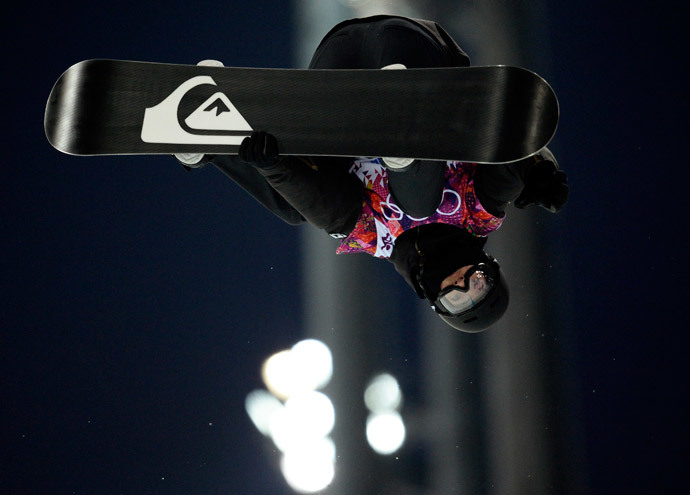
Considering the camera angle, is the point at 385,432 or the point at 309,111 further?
the point at 385,432

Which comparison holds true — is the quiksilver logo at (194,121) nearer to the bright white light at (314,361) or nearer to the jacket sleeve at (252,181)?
the jacket sleeve at (252,181)

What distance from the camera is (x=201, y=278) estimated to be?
71.1 inches

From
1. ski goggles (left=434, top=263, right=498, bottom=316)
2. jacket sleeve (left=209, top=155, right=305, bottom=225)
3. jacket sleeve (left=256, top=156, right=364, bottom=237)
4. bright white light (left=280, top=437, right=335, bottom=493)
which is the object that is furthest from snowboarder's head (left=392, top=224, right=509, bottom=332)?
bright white light (left=280, top=437, right=335, bottom=493)

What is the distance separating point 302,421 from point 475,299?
31.8 inches

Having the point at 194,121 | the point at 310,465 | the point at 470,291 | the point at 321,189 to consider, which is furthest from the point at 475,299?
the point at 310,465

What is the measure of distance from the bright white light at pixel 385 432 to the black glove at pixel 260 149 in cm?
113

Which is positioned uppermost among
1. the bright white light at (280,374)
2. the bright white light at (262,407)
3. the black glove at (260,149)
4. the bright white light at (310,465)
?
the black glove at (260,149)

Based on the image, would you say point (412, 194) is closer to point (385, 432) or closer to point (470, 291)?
point (470, 291)

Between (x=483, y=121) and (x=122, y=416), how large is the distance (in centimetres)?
127

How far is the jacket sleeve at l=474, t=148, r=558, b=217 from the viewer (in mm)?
1144

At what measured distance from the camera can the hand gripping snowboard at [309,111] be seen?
3.67ft

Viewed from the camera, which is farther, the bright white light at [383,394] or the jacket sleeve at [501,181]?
the bright white light at [383,394]

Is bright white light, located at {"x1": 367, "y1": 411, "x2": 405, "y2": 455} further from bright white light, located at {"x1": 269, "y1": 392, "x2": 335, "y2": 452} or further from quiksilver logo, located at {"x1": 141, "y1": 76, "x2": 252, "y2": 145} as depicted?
quiksilver logo, located at {"x1": 141, "y1": 76, "x2": 252, "y2": 145}

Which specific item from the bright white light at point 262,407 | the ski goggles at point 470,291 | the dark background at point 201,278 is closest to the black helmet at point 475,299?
the ski goggles at point 470,291
